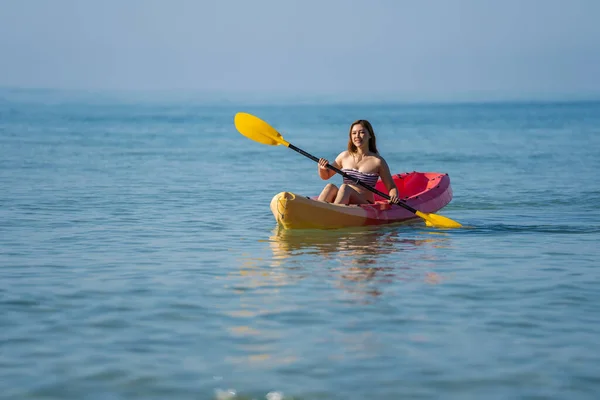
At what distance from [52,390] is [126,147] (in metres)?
28.4

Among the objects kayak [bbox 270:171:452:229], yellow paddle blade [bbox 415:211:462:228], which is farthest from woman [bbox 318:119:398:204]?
yellow paddle blade [bbox 415:211:462:228]

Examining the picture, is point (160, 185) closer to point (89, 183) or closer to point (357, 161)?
point (89, 183)

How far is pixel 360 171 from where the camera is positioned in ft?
37.4

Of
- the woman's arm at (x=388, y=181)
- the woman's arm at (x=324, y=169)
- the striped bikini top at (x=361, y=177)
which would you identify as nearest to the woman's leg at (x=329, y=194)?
the woman's arm at (x=324, y=169)

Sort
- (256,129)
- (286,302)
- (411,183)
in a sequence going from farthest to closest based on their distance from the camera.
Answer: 1. (411,183)
2. (256,129)
3. (286,302)

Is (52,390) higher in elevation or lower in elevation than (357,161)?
lower

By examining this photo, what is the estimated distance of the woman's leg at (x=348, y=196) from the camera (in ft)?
36.9

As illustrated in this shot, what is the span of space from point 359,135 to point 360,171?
1.34 ft

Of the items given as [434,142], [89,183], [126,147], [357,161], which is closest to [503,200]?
[357,161]

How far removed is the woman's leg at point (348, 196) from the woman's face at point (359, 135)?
51 cm

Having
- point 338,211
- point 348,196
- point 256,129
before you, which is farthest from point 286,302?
point 256,129

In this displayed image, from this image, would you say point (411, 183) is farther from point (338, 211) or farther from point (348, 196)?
point (338, 211)

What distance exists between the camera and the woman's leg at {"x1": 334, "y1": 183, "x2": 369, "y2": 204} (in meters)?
11.2

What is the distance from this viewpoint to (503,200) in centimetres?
1580
